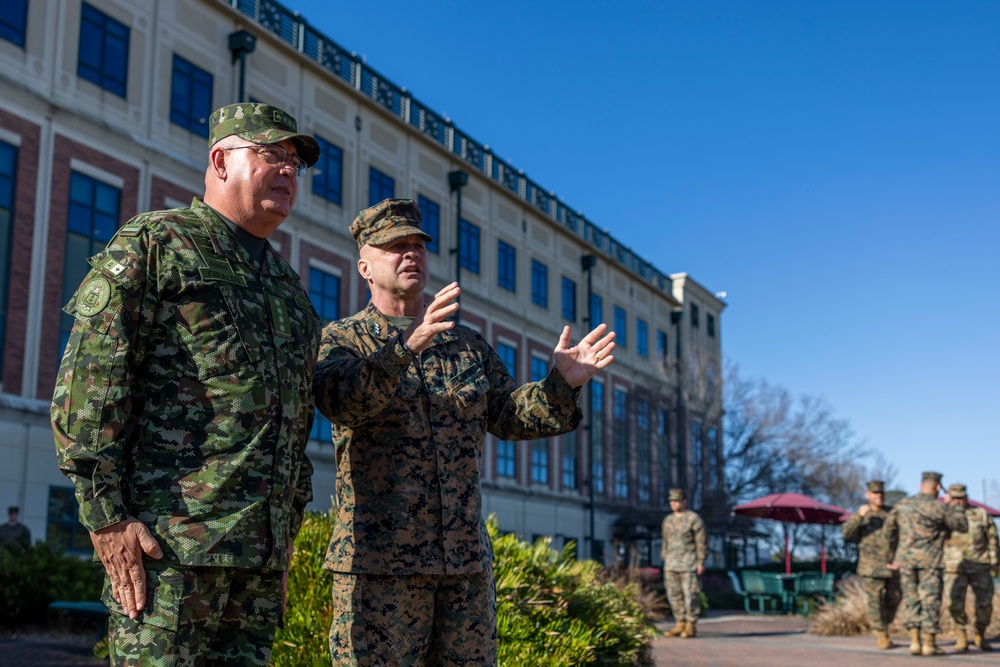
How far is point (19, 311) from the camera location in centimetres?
1992

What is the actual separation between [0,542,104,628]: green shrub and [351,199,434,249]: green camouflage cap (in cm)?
950

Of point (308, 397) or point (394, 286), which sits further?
point (394, 286)

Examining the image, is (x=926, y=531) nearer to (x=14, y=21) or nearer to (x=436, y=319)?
(x=436, y=319)

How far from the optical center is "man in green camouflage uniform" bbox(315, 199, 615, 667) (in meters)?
3.68

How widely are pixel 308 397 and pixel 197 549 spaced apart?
0.66 m

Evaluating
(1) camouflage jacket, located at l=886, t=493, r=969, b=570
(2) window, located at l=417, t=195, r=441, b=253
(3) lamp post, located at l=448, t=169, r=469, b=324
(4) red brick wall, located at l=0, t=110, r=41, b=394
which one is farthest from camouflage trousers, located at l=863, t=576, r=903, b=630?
(3) lamp post, located at l=448, t=169, r=469, b=324

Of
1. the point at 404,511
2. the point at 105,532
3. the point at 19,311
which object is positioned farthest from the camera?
the point at 19,311

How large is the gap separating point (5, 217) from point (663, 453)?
95.0 ft

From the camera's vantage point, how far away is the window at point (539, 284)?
40812 millimetres

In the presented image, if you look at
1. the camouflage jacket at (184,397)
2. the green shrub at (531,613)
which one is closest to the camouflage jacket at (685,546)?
the green shrub at (531,613)

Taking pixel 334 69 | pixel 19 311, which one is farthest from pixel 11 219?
pixel 334 69

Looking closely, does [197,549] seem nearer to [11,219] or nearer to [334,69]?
[11,219]

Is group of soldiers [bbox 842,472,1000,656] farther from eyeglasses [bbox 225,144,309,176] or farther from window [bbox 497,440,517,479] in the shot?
window [bbox 497,440,517,479]

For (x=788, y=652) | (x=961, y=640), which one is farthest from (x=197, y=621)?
(x=961, y=640)
